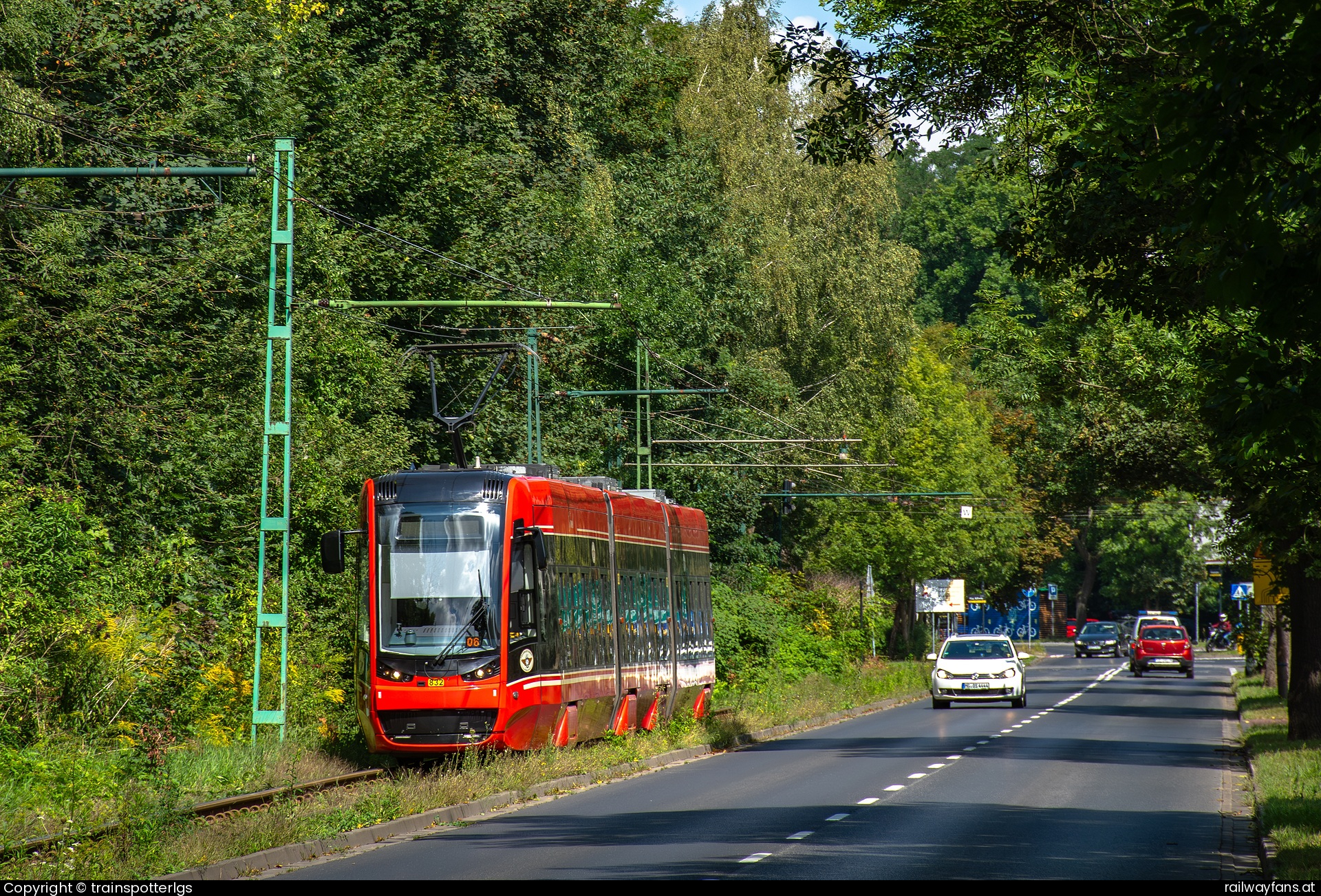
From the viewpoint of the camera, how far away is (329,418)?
28.3 metres

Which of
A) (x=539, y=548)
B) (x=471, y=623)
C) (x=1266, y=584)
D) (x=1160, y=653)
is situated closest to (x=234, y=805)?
(x=471, y=623)

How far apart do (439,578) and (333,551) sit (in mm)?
1357

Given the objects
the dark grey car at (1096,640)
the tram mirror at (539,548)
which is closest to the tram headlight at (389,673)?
the tram mirror at (539,548)

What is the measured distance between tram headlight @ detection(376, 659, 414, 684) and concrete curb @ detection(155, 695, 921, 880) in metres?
2.21

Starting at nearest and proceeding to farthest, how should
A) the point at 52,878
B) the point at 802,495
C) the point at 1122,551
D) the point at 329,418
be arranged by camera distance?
the point at 52,878
the point at 329,418
the point at 802,495
the point at 1122,551

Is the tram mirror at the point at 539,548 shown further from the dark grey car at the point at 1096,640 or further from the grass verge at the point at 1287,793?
the dark grey car at the point at 1096,640

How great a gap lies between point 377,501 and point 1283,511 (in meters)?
10.6

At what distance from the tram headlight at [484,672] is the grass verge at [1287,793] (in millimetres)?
8386

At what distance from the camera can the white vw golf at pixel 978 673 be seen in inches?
1491

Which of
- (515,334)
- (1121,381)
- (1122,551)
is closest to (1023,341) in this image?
(1121,381)

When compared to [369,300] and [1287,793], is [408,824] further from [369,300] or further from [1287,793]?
[369,300]

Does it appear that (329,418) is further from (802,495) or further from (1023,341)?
(802,495)

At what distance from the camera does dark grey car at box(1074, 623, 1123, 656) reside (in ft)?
273

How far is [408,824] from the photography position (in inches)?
574
